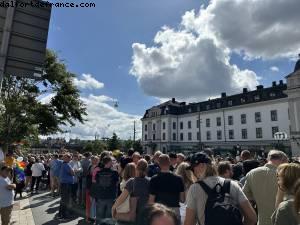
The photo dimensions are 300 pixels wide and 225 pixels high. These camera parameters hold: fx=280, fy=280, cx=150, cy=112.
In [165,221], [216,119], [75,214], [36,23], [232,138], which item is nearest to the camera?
[165,221]

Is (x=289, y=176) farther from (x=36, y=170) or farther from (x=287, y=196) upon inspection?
(x=36, y=170)

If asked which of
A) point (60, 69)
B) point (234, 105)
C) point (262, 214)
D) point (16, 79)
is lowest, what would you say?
point (262, 214)

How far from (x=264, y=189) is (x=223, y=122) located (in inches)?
2444

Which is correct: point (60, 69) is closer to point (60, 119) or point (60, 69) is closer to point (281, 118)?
point (60, 119)

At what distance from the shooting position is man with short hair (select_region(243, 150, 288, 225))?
15.1 feet

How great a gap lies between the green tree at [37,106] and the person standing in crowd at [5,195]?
31.0ft

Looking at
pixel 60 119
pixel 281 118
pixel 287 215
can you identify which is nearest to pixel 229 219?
pixel 287 215

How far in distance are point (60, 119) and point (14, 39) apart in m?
18.8

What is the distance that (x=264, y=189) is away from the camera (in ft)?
15.3

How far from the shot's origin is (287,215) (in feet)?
9.54

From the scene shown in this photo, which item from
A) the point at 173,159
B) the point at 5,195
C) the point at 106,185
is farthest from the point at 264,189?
the point at 5,195

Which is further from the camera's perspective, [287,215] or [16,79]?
[16,79]

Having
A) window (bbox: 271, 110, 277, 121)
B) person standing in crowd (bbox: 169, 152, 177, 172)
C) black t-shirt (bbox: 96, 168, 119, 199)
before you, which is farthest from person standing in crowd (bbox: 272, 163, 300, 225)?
window (bbox: 271, 110, 277, 121)

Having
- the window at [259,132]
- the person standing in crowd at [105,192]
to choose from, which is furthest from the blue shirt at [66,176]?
the window at [259,132]
